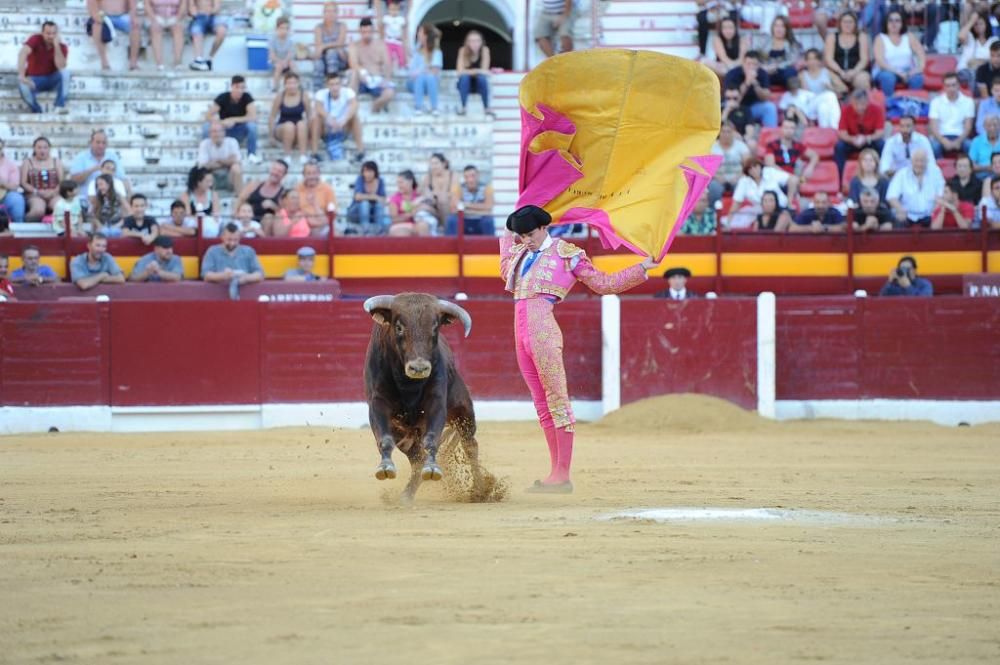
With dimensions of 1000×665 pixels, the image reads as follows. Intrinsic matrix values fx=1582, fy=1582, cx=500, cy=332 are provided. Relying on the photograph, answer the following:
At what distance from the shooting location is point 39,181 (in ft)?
42.7

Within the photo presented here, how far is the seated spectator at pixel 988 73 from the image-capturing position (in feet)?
48.7

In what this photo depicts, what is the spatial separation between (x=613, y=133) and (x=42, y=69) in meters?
8.48

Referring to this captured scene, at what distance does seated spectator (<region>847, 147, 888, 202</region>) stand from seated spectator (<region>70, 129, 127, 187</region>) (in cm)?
625

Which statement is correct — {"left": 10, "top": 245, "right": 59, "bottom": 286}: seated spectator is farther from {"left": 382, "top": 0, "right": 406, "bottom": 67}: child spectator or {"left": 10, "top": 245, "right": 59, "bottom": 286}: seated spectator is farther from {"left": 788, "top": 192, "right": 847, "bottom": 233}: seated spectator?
{"left": 788, "top": 192, "right": 847, "bottom": 233}: seated spectator

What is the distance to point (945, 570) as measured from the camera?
512 cm

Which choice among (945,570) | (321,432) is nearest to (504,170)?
(321,432)

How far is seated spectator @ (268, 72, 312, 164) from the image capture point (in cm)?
1419

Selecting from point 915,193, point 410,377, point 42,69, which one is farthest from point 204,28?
point 410,377

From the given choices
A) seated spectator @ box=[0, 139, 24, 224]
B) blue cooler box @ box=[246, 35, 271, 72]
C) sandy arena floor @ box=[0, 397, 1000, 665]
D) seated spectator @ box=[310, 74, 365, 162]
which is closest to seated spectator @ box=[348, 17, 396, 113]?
seated spectator @ box=[310, 74, 365, 162]

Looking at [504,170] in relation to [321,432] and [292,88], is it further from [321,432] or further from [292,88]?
[321,432]

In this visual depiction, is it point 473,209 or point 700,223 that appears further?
point 700,223

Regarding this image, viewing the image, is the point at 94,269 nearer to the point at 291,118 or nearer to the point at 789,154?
the point at 291,118

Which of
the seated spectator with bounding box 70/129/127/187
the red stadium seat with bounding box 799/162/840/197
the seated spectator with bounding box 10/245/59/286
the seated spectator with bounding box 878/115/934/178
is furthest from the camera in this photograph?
the red stadium seat with bounding box 799/162/840/197

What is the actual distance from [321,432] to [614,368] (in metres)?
2.43
